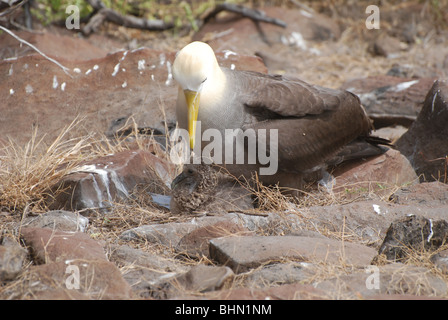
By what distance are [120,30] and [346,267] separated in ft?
23.0

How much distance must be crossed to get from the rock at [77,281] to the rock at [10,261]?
0.07 meters

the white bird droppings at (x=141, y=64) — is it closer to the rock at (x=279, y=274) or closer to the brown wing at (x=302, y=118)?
the brown wing at (x=302, y=118)

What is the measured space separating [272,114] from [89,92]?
2313mm

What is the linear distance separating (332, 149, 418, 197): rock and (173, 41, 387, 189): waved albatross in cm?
15

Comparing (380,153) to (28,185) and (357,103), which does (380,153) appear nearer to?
(357,103)

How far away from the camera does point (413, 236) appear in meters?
3.44

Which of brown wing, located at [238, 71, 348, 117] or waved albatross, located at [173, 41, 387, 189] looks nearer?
waved albatross, located at [173, 41, 387, 189]

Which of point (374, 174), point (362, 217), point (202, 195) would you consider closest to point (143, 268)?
point (202, 195)

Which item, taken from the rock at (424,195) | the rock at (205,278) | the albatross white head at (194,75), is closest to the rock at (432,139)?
the rock at (424,195)

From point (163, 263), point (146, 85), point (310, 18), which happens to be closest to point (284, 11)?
point (310, 18)

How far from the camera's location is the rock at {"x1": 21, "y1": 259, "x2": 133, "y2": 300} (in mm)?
2809

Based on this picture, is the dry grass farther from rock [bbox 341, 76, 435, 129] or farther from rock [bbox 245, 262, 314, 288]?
rock [bbox 341, 76, 435, 129]

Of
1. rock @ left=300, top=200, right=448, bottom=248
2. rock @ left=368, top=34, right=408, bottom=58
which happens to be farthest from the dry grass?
rock @ left=368, top=34, right=408, bottom=58

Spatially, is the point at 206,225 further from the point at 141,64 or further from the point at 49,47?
the point at 49,47
